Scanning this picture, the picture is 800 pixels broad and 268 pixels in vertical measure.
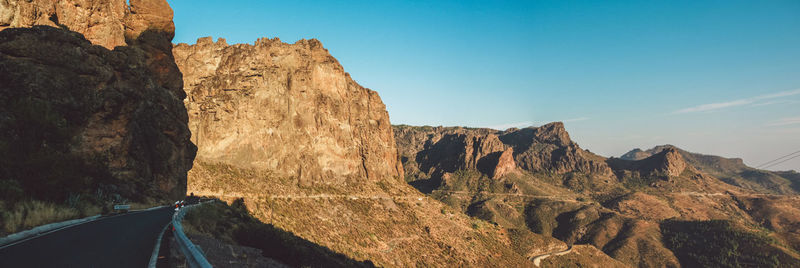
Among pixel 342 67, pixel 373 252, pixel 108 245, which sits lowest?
pixel 373 252

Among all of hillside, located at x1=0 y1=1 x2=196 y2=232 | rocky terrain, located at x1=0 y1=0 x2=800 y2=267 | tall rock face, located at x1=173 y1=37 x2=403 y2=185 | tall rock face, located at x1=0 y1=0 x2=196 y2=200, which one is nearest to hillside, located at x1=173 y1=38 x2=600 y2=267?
tall rock face, located at x1=173 y1=37 x2=403 y2=185

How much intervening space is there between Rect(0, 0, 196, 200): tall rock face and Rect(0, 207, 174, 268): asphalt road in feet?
26.6

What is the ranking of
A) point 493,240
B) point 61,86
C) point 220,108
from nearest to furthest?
point 61,86 → point 220,108 → point 493,240

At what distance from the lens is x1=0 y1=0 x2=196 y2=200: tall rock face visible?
62.4 feet

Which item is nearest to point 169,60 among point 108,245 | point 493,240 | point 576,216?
point 108,245

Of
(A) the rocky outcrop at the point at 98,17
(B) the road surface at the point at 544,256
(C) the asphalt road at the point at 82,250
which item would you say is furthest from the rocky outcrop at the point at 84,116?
(B) the road surface at the point at 544,256

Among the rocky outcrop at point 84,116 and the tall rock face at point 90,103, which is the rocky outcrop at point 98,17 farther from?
the rocky outcrop at point 84,116

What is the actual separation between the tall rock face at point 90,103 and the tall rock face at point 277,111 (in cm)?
5301

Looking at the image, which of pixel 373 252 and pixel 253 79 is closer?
pixel 373 252

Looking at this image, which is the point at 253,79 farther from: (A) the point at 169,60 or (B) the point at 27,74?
(B) the point at 27,74

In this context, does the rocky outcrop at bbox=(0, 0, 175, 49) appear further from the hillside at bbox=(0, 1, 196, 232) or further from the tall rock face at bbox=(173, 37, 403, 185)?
the tall rock face at bbox=(173, 37, 403, 185)

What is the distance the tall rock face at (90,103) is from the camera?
62.4 ft

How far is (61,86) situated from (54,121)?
4853 millimetres

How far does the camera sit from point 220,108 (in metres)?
101
